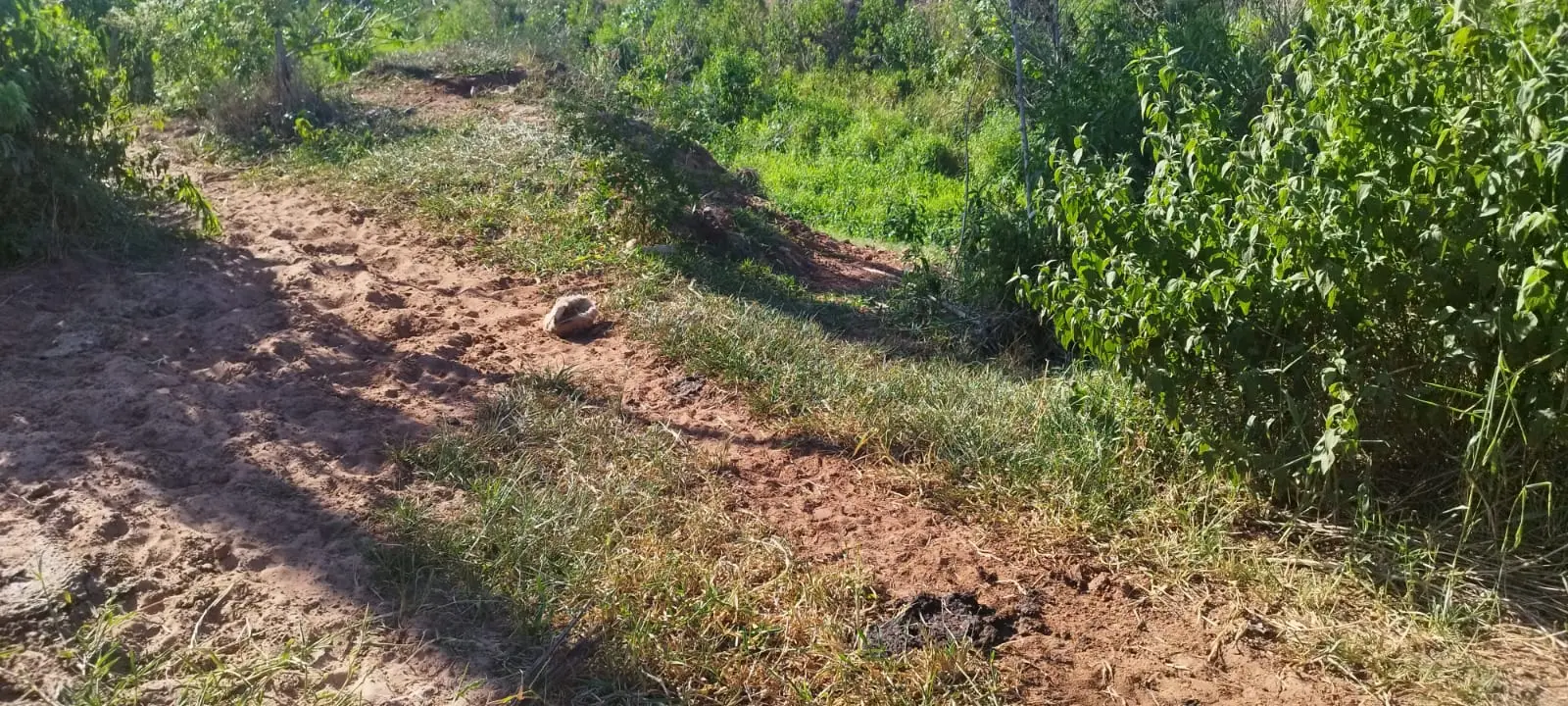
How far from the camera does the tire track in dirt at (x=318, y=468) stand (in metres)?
3.13

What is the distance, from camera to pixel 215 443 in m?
3.89

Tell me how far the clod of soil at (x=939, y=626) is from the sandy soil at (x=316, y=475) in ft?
0.25

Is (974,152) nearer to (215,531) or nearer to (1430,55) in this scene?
(1430,55)

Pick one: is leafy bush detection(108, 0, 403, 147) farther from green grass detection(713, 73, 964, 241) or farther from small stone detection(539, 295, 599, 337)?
small stone detection(539, 295, 599, 337)

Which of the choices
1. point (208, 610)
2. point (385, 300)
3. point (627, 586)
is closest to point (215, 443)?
point (208, 610)

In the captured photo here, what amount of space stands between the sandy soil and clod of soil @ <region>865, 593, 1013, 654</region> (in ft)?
0.25

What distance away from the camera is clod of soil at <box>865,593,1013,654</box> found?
3225mm

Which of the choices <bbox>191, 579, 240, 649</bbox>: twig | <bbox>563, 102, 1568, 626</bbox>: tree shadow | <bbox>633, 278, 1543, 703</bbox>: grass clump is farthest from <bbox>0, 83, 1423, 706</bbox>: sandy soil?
<bbox>563, 102, 1568, 626</bbox>: tree shadow

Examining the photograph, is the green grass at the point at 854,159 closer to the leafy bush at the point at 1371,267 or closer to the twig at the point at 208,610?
the leafy bush at the point at 1371,267

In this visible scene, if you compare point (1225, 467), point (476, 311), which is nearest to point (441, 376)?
point (476, 311)

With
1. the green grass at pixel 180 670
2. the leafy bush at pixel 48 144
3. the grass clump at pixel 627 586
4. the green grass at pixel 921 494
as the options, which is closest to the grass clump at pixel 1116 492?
the green grass at pixel 921 494

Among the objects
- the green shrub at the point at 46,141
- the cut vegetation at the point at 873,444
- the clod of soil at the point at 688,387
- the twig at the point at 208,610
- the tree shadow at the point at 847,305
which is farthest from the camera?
the green shrub at the point at 46,141

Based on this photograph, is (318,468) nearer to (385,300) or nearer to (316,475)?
(316,475)

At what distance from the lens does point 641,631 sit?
124 inches
